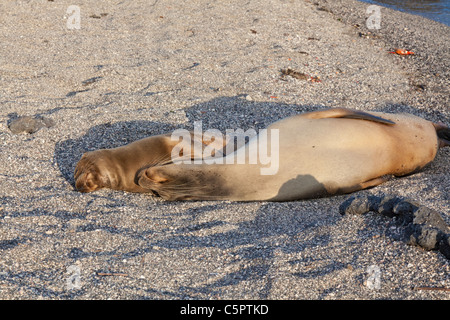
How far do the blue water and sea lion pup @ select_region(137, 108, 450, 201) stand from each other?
28.7 feet

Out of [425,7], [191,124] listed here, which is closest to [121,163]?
[191,124]

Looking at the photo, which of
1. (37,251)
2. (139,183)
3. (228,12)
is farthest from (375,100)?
(37,251)

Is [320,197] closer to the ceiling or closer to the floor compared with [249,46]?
closer to the floor

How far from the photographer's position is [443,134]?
5168mm

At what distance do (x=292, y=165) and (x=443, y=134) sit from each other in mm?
1864

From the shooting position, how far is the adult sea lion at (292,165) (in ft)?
14.2

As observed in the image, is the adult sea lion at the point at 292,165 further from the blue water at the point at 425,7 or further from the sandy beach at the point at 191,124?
the blue water at the point at 425,7

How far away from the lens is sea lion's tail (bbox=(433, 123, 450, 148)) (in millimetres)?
5109

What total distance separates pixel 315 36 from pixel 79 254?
21.8 ft

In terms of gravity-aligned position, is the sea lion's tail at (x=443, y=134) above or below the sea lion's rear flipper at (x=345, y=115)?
below

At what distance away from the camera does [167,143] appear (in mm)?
4797

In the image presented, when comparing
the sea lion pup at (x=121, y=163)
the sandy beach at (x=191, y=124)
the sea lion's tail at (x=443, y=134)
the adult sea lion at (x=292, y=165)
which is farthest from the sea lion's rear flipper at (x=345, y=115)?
the sea lion pup at (x=121, y=163)

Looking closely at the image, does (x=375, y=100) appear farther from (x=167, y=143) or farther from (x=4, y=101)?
(x=4, y=101)

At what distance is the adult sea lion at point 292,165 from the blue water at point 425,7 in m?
8.75
